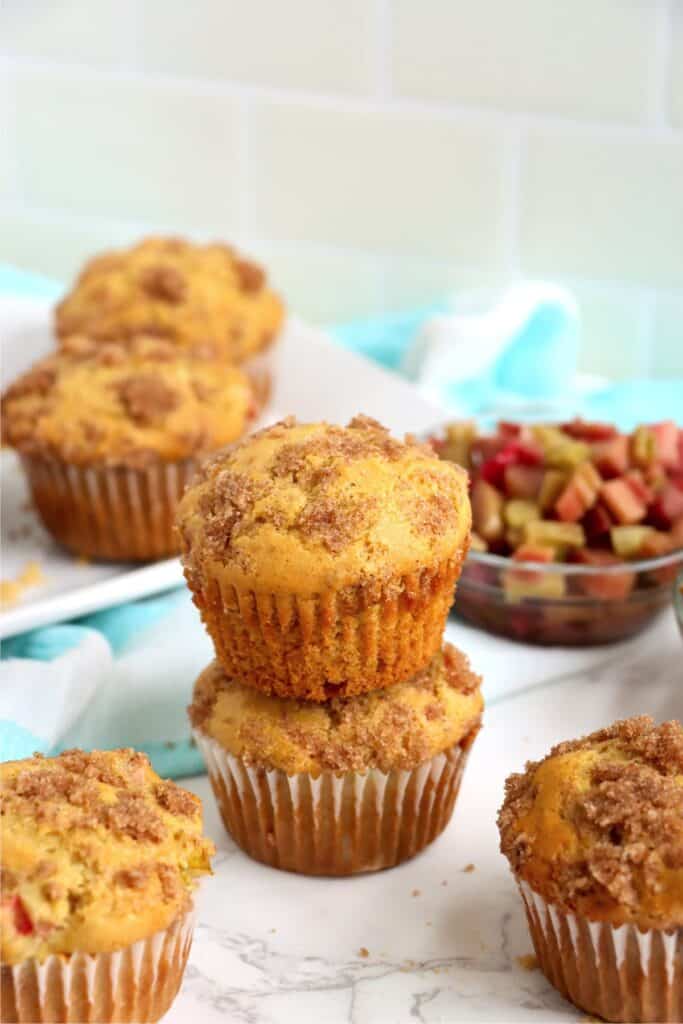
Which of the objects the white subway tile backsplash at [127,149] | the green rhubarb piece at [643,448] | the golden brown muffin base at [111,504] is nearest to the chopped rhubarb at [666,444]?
the green rhubarb piece at [643,448]

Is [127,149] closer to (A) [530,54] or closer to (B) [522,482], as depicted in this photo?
(A) [530,54]

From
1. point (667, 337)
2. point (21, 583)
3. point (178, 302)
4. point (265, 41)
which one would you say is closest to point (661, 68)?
point (667, 337)

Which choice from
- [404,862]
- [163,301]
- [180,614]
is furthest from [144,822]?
[163,301]

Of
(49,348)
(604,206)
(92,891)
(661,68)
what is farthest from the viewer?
(604,206)

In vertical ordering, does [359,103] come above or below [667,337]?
above

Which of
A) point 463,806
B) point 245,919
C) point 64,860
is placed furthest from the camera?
point 463,806

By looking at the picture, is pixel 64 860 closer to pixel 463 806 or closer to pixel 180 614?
pixel 463 806

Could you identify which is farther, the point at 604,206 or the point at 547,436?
the point at 604,206
